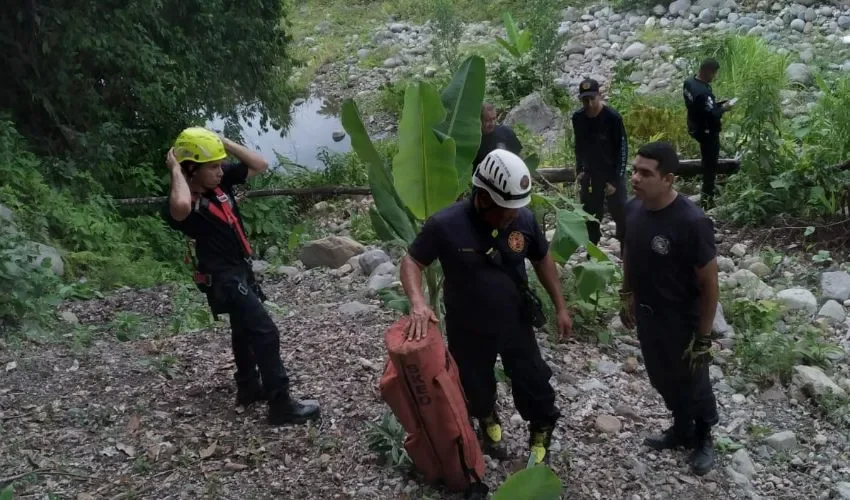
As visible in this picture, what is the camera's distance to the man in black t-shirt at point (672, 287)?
141 inches

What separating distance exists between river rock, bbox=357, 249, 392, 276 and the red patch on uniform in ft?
12.4

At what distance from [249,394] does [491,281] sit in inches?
64.4

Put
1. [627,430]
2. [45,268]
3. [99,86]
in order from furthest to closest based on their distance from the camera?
[99,86]
[45,268]
[627,430]

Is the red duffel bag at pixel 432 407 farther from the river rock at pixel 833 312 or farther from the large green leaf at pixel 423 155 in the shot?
the river rock at pixel 833 312

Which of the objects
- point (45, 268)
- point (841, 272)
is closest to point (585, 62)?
point (841, 272)

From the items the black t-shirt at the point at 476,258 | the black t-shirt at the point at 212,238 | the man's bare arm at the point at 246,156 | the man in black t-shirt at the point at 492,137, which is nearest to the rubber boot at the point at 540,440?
the black t-shirt at the point at 476,258

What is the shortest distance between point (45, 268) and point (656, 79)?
10496 millimetres

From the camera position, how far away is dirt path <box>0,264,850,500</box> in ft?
12.1

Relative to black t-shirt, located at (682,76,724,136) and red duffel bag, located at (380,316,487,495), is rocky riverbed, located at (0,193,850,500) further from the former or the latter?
black t-shirt, located at (682,76,724,136)

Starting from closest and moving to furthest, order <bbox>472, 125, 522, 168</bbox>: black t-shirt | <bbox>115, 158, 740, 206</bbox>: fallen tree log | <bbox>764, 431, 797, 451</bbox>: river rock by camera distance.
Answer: <bbox>764, 431, 797, 451</bbox>: river rock < <bbox>472, 125, 522, 168</bbox>: black t-shirt < <bbox>115, 158, 740, 206</bbox>: fallen tree log

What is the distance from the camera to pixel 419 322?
320 centimetres

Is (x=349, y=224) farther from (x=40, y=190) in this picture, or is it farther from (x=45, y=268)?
(x=45, y=268)

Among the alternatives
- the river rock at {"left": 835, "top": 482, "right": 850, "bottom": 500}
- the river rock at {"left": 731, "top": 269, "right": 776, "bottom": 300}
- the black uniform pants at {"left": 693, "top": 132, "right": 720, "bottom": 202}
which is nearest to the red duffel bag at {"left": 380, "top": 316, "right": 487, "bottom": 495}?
the river rock at {"left": 835, "top": 482, "right": 850, "bottom": 500}

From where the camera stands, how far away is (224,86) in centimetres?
930
